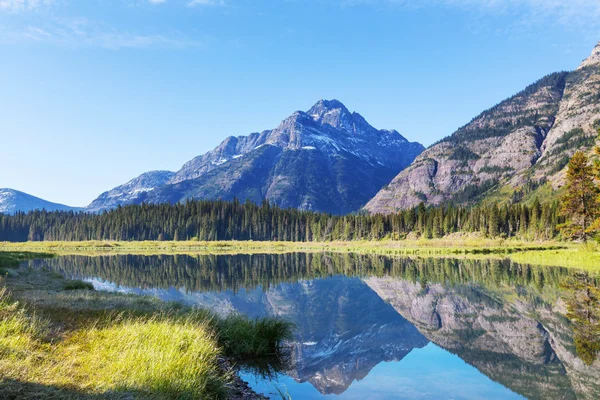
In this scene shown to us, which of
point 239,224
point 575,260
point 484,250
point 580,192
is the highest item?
point 580,192

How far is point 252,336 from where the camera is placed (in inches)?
628

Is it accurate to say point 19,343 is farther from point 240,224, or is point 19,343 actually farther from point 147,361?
point 240,224

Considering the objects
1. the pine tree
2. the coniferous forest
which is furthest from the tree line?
the pine tree

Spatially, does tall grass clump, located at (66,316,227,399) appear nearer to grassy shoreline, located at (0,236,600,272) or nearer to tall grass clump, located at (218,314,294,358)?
tall grass clump, located at (218,314,294,358)

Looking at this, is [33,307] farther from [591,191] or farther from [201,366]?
[591,191]

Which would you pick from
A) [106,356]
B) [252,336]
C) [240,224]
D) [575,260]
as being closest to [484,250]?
[575,260]

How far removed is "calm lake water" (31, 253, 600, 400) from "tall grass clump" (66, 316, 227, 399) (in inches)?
86.0

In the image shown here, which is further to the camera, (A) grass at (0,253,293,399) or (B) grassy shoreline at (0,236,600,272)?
(B) grassy shoreline at (0,236,600,272)

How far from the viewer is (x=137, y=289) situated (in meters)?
35.3

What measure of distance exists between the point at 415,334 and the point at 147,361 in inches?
591

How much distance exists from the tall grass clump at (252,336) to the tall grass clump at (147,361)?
302 cm

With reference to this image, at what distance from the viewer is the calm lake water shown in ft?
42.8

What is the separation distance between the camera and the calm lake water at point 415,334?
1305 cm

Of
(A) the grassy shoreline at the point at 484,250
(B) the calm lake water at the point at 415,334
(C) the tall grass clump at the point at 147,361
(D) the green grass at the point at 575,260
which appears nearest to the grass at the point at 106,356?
(C) the tall grass clump at the point at 147,361
